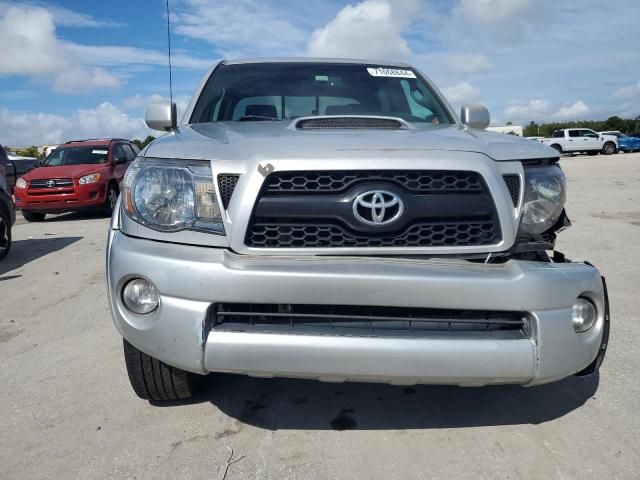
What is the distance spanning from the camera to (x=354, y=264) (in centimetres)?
198

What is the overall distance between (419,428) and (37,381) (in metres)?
2.14

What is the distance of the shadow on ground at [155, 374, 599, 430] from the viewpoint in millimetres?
2504

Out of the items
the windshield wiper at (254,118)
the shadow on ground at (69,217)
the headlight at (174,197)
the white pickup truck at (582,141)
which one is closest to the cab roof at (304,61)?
the windshield wiper at (254,118)

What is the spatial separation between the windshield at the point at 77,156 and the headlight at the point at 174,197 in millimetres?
9761

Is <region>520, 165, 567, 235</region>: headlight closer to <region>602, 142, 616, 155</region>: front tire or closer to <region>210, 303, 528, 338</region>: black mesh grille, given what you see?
<region>210, 303, 528, 338</region>: black mesh grille

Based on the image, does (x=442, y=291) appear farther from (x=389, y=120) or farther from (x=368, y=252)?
(x=389, y=120)

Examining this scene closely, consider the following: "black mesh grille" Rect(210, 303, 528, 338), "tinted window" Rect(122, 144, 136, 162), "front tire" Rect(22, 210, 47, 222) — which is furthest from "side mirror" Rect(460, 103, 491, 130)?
"tinted window" Rect(122, 144, 136, 162)

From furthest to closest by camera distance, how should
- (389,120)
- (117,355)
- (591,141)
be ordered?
1. (591,141)
2. (117,355)
3. (389,120)

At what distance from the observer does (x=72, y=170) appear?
10406 millimetres

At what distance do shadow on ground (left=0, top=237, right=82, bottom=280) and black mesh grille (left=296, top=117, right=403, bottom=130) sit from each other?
444cm

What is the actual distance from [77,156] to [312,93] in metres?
9.37

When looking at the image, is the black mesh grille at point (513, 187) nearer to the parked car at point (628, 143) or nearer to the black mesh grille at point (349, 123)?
the black mesh grille at point (349, 123)

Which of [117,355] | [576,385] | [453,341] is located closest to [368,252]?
[453,341]

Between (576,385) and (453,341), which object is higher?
(453,341)
